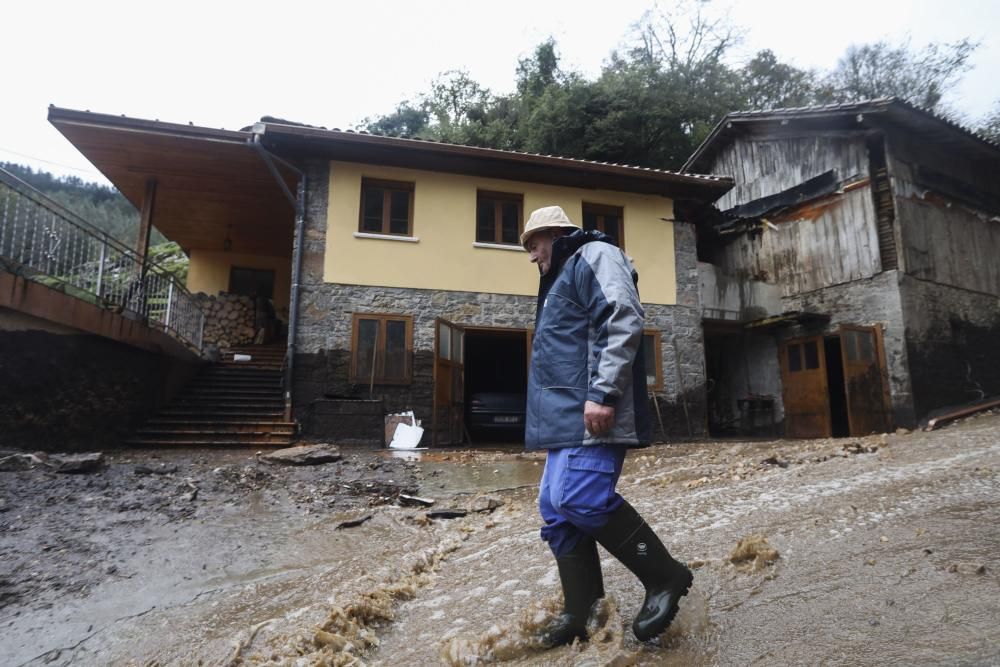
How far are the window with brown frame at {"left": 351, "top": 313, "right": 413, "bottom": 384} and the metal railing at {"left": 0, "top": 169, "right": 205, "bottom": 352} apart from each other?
126 inches

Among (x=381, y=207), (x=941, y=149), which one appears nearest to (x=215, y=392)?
(x=381, y=207)

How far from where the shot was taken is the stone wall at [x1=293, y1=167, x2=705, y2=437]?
31.7 feet

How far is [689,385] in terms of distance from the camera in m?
11.3

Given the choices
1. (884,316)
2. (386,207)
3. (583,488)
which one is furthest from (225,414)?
(884,316)

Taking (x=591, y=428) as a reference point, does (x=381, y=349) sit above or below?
above

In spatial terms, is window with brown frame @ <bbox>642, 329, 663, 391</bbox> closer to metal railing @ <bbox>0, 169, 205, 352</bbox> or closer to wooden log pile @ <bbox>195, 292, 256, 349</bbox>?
metal railing @ <bbox>0, 169, 205, 352</bbox>

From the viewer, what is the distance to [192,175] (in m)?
10.9

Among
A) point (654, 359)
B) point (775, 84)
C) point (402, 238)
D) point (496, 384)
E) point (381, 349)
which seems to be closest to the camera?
point (381, 349)

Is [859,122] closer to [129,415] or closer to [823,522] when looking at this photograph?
[823,522]

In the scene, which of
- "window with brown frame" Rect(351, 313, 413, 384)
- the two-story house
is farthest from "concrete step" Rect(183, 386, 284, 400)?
→ "window with brown frame" Rect(351, 313, 413, 384)

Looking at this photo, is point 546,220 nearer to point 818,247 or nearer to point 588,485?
point 588,485

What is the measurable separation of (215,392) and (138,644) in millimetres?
8293

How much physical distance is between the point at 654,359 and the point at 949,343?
20.2ft

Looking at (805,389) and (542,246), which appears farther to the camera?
(805,389)
